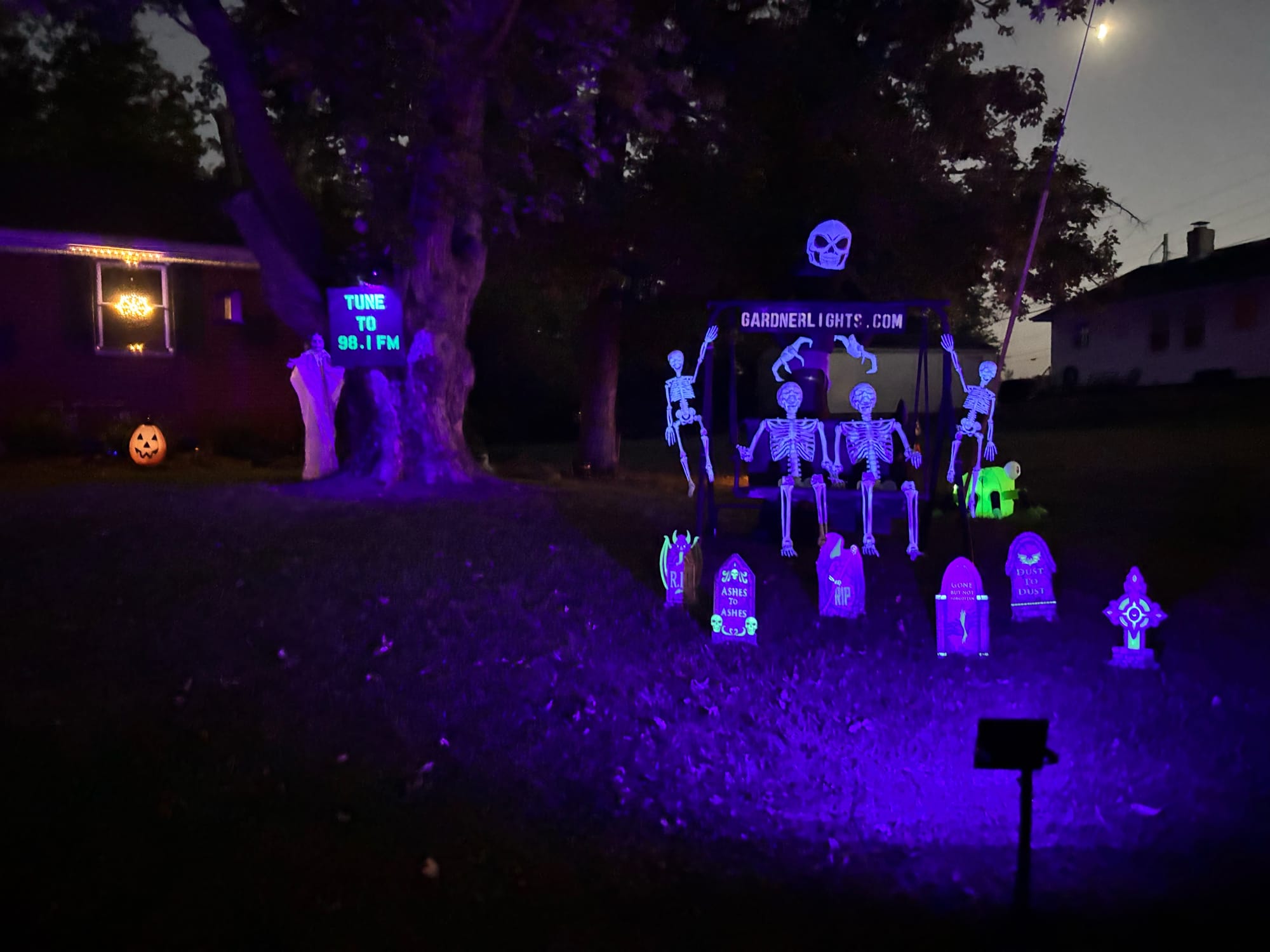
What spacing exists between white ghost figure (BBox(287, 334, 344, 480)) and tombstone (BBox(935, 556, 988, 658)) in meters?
9.31

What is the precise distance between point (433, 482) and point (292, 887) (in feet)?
28.2

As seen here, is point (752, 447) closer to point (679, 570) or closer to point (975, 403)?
point (975, 403)

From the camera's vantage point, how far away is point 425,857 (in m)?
4.20

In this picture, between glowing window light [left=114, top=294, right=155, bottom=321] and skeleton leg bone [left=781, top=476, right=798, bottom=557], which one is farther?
glowing window light [left=114, top=294, right=155, bottom=321]

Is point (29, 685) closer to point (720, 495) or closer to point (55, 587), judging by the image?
point (55, 587)

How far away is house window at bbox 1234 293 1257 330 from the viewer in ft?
109

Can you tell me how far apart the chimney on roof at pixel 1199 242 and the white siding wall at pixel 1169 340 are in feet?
10.1

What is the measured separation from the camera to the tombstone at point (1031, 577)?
6.87m

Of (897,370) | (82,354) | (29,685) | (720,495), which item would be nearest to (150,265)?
(82,354)

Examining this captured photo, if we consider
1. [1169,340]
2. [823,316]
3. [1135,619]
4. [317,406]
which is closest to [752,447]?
[823,316]

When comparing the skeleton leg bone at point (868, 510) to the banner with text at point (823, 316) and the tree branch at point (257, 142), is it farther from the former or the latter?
the tree branch at point (257, 142)

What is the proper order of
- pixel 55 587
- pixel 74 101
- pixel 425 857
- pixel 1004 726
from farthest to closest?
pixel 74 101 < pixel 55 587 < pixel 425 857 < pixel 1004 726

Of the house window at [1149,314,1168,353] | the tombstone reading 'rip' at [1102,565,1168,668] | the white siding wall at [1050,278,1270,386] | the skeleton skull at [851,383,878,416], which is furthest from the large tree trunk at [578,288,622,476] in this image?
the house window at [1149,314,1168,353]

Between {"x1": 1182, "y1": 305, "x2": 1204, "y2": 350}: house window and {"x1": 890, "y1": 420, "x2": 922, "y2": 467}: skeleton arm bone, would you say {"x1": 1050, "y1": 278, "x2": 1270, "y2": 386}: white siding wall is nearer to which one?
{"x1": 1182, "y1": 305, "x2": 1204, "y2": 350}: house window
